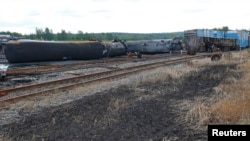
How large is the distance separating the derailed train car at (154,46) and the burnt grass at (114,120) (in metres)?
20.5

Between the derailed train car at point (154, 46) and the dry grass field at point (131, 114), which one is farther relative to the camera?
the derailed train car at point (154, 46)

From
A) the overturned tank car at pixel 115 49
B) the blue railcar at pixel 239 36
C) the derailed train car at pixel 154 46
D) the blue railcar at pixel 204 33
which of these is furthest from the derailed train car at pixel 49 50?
the blue railcar at pixel 239 36

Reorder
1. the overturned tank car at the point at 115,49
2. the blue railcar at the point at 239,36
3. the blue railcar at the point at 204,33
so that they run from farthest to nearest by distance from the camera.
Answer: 1. the blue railcar at the point at 239,36
2. the blue railcar at the point at 204,33
3. the overturned tank car at the point at 115,49

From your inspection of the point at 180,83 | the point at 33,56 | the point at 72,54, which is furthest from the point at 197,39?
the point at 180,83

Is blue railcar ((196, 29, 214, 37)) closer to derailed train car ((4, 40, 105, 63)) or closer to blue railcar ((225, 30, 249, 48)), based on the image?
blue railcar ((225, 30, 249, 48))

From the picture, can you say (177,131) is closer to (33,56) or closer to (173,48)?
(33,56)

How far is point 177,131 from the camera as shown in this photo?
228 inches

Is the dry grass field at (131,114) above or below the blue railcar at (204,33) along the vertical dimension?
below

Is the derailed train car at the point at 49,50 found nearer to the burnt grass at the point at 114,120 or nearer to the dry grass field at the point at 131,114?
the dry grass field at the point at 131,114

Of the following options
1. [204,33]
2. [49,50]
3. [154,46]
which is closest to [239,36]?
[204,33]

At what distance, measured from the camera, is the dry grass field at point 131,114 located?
5.79 m

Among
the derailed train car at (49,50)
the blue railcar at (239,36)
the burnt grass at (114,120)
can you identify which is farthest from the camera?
the blue railcar at (239,36)

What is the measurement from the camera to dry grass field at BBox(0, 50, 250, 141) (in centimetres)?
579

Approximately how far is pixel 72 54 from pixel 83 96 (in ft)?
40.8
